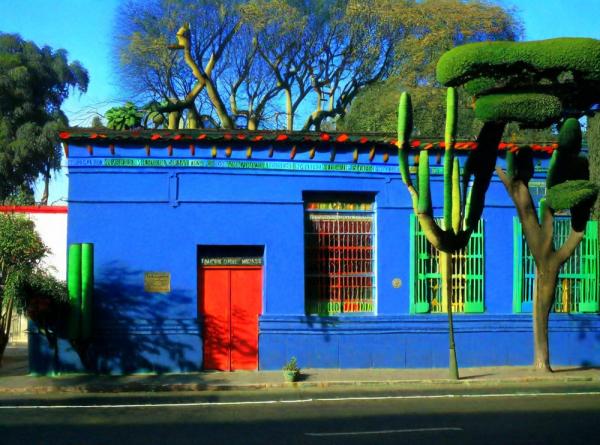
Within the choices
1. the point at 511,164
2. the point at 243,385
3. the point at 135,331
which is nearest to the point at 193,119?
the point at 135,331

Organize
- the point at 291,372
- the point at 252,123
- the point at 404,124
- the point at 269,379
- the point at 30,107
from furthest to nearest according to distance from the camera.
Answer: the point at 30,107 < the point at 252,123 < the point at 269,379 < the point at 291,372 < the point at 404,124

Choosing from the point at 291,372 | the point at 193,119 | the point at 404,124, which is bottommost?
the point at 291,372

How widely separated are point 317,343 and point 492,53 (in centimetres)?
668

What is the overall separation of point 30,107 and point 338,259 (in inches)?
964

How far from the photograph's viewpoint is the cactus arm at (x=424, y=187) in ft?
43.6

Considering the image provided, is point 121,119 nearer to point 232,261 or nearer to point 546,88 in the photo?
point 232,261

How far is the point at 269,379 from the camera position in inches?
591

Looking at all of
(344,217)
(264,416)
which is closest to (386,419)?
(264,416)

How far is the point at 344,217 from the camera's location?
1673 centimetres

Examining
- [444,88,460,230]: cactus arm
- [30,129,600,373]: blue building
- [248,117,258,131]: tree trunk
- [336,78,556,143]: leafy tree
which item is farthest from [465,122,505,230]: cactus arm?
[248,117,258,131]: tree trunk

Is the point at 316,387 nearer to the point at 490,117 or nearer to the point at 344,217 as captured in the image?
the point at 344,217

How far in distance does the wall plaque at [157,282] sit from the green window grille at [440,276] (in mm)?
5003

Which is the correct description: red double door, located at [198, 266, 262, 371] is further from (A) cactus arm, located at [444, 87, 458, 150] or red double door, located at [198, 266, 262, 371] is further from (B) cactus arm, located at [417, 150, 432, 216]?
(A) cactus arm, located at [444, 87, 458, 150]

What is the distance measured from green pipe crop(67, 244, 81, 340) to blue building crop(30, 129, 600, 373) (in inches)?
27.8
